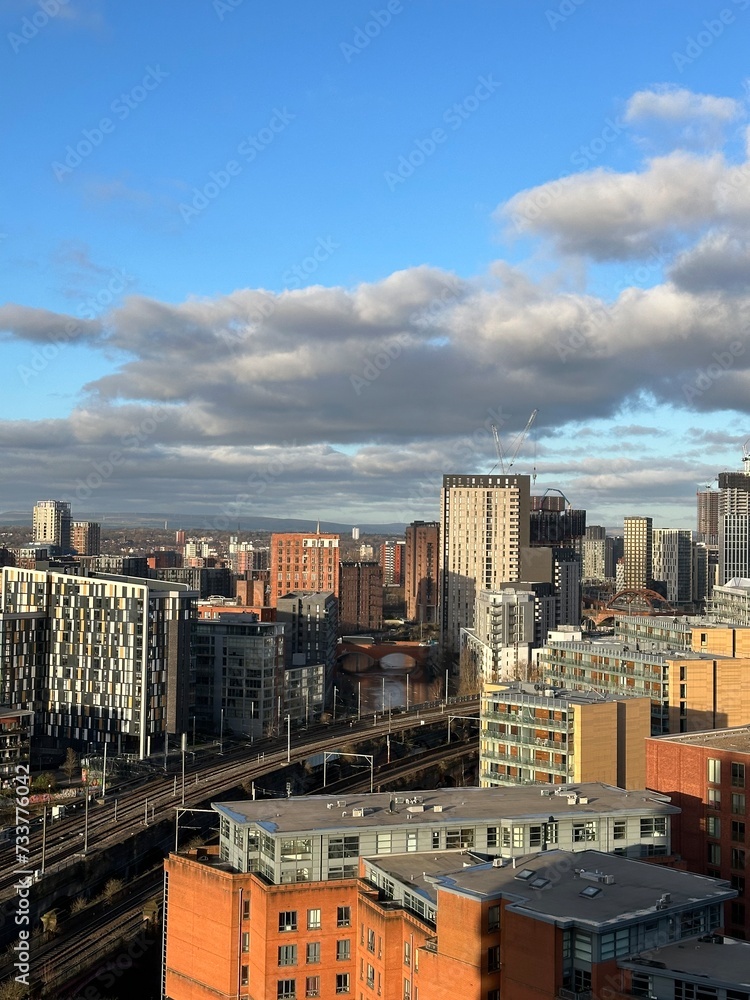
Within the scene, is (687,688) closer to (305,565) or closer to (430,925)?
(430,925)

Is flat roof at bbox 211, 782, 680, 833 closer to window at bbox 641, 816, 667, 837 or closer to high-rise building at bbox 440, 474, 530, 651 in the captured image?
window at bbox 641, 816, 667, 837

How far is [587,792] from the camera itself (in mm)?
37250

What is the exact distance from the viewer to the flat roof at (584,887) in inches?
960

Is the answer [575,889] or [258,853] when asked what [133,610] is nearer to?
[258,853]

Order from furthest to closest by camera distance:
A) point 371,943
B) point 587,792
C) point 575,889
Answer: point 587,792 → point 371,943 → point 575,889

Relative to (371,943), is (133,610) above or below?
above

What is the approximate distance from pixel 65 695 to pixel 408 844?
49759 millimetres

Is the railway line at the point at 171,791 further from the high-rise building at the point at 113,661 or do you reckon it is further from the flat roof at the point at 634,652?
the flat roof at the point at 634,652

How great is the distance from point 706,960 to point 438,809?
38.7 feet

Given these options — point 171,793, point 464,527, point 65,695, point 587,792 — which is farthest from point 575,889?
point 464,527

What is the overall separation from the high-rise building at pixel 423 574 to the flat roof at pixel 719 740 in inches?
5382

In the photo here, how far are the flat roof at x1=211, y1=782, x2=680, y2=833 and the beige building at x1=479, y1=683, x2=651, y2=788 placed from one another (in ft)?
33.5

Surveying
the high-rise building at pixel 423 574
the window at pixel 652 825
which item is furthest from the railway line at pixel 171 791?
the high-rise building at pixel 423 574

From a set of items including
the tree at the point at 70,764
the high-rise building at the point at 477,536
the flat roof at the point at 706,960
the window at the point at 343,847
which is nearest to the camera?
the flat roof at the point at 706,960
